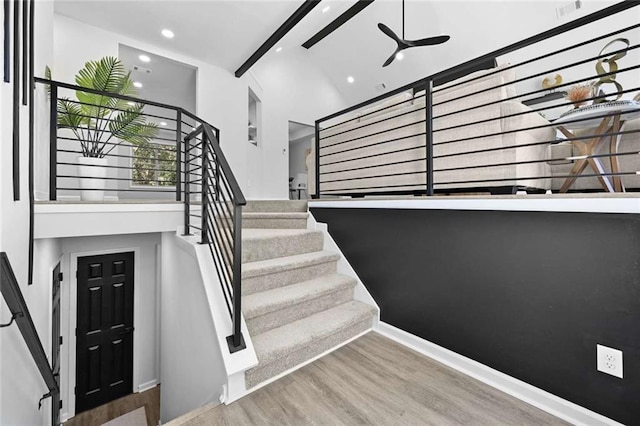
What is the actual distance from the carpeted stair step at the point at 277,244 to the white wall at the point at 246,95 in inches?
133

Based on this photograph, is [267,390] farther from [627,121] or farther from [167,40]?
[167,40]

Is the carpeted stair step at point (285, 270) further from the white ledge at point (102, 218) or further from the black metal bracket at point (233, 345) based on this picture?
the white ledge at point (102, 218)

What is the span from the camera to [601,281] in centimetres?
139

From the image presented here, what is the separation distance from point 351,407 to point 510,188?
1.72m

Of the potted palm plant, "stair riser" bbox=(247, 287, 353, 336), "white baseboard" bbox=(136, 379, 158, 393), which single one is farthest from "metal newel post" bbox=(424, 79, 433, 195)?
"white baseboard" bbox=(136, 379, 158, 393)

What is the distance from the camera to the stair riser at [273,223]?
120 inches

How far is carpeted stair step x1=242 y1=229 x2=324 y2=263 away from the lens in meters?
2.35

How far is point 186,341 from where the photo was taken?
91.3 inches

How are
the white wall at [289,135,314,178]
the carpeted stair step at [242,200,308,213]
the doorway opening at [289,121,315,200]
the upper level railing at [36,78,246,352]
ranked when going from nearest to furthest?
the upper level railing at [36,78,246,352]
the carpeted stair step at [242,200,308,213]
the doorway opening at [289,121,315,200]
the white wall at [289,135,314,178]

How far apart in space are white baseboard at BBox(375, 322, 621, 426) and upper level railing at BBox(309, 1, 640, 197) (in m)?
1.17

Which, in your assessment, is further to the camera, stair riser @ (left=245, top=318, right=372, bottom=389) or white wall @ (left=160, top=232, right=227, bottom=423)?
white wall @ (left=160, top=232, right=227, bottom=423)

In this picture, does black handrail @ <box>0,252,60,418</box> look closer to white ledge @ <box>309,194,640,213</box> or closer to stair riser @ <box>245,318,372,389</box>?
stair riser @ <box>245,318,372,389</box>

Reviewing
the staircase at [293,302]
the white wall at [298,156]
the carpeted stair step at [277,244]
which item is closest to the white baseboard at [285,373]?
the staircase at [293,302]

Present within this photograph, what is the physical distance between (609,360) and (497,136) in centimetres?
141
